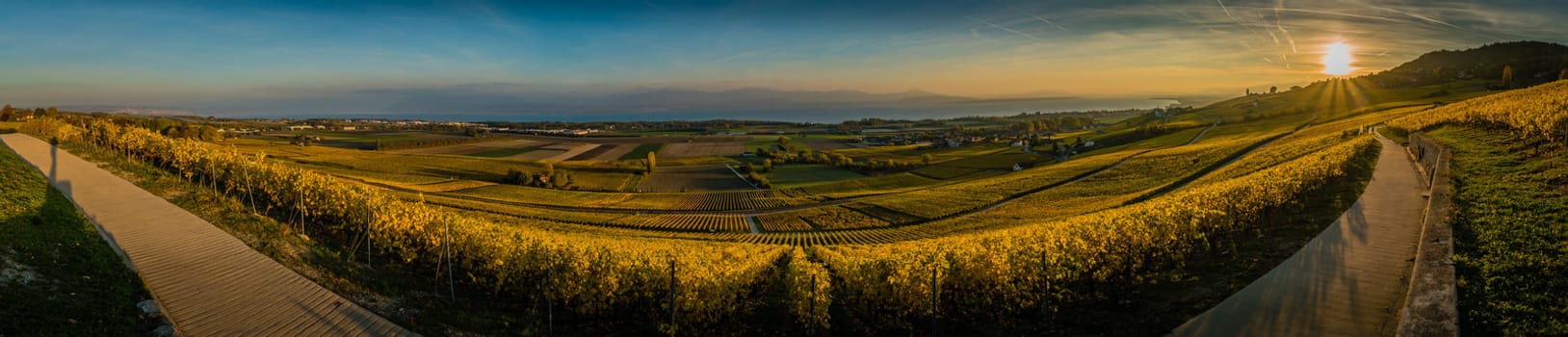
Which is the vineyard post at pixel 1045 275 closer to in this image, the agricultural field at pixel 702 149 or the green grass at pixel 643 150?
the green grass at pixel 643 150

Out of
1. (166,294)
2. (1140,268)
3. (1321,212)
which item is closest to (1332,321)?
(1140,268)

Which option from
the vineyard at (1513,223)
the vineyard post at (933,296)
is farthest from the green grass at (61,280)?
the vineyard at (1513,223)

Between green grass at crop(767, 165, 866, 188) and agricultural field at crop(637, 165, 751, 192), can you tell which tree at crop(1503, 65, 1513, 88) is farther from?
agricultural field at crop(637, 165, 751, 192)

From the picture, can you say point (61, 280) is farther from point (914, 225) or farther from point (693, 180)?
point (693, 180)

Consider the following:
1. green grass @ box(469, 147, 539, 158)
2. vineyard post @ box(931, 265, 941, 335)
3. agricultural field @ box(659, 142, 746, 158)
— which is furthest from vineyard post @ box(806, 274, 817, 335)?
green grass @ box(469, 147, 539, 158)

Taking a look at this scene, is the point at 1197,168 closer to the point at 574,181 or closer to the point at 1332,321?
the point at 1332,321
